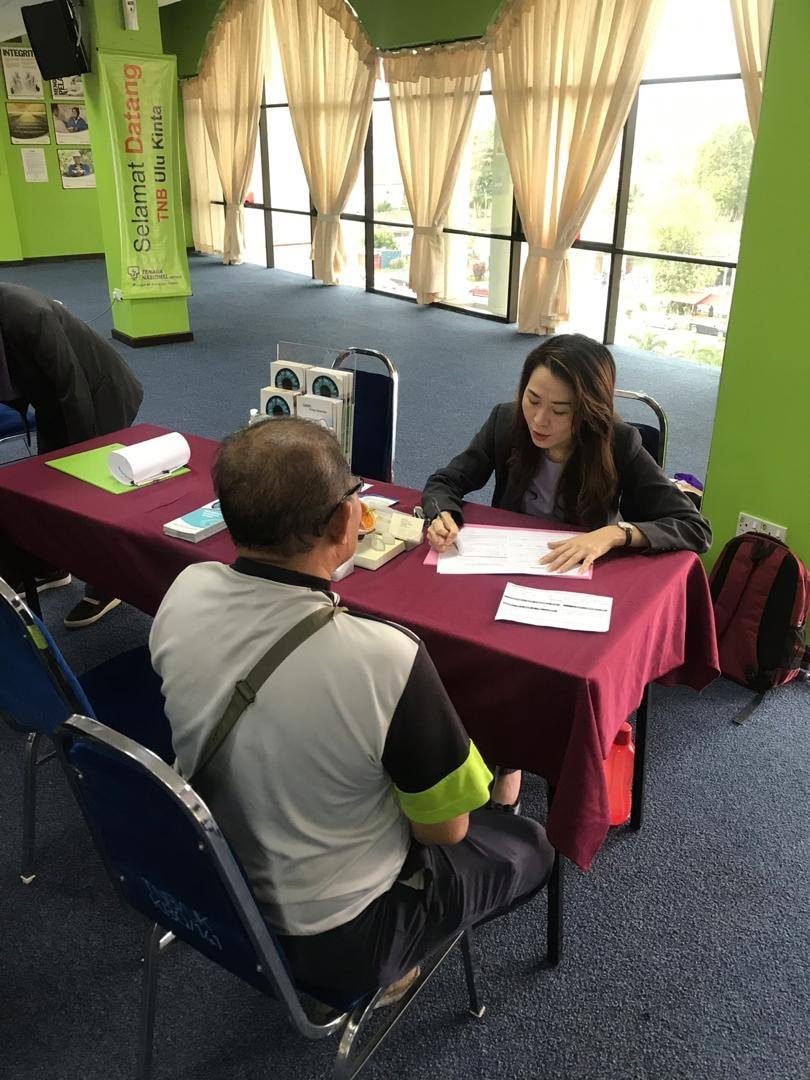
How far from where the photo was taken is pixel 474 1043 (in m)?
1.51

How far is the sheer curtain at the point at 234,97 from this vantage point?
903 centimetres

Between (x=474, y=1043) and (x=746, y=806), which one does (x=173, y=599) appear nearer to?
(x=474, y=1043)

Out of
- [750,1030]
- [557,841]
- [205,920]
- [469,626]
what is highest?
[469,626]

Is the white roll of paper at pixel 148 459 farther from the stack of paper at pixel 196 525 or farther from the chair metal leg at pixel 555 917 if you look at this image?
the chair metal leg at pixel 555 917

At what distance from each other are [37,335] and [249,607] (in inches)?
78.6

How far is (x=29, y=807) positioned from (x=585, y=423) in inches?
59.4

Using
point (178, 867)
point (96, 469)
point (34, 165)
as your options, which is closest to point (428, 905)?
point (178, 867)

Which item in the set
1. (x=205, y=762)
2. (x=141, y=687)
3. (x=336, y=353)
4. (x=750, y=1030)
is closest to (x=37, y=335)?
(x=336, y=353)

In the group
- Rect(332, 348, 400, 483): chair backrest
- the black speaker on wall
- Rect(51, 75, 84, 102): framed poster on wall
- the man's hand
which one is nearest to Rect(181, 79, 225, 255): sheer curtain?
Rect(51, 75, 84, 102): framed poster on wall

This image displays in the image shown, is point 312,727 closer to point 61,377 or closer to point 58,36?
point 61,377

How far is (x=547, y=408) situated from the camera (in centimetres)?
193

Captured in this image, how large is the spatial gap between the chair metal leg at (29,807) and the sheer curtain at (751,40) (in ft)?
16.3

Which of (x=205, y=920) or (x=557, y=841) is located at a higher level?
(x=205, y=920)

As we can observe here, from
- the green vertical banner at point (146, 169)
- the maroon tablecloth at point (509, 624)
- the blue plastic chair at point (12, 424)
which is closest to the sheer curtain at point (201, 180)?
the green vertical banner at point (146, 169)
